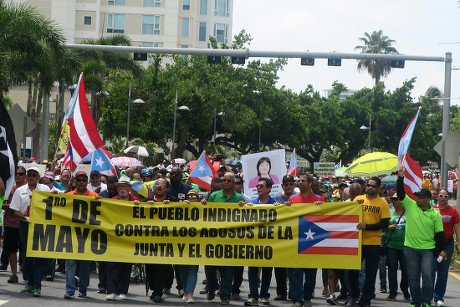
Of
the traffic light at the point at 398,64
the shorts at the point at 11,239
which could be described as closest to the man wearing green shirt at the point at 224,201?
the shorts at the point at 11,239

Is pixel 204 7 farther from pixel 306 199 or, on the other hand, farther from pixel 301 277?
pixel 301 277

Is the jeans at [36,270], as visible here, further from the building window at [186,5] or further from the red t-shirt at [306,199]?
the building window at [186,5]

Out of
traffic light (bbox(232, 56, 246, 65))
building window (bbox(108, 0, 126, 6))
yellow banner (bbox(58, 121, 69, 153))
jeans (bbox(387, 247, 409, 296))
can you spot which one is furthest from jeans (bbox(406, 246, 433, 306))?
building window (bbox(108, 0, 126, 6))

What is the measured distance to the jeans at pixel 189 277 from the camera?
11242 mm

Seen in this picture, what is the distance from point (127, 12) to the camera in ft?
247

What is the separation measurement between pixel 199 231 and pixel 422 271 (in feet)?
10.1

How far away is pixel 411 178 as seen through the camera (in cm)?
1230

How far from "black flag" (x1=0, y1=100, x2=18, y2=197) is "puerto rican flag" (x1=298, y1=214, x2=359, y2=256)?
407cm

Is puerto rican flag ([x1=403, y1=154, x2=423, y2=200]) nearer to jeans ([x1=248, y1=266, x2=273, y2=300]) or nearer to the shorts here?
jeans ([x1=248, y1=266, x2=273, y2=300])

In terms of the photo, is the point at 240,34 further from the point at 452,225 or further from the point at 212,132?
the point at 452,225

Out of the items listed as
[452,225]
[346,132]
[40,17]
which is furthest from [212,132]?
[452,225]

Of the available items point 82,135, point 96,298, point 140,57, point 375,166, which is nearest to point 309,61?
point 375,166

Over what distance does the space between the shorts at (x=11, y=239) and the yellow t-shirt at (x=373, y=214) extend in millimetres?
5354

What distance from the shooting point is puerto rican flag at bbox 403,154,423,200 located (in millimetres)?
11881
